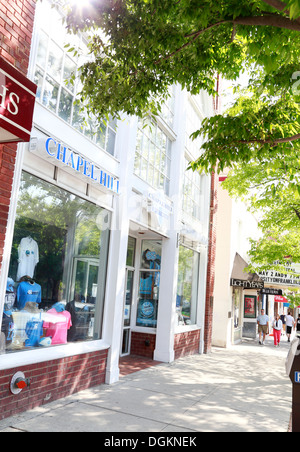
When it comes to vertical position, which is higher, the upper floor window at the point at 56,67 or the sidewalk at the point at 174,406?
the upper floor window at the point at 56,67

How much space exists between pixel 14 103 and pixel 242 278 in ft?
49.5

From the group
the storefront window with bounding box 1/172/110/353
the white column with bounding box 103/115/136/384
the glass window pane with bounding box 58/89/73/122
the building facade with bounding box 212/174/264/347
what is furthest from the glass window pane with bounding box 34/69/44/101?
the building facade with bounding box 212/174/264/347

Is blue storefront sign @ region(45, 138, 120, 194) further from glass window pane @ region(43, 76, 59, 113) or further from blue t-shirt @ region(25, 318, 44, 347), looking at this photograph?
blue t-shirt @ region(25, 318, 44, 347)

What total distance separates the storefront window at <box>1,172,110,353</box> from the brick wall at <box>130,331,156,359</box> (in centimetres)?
365

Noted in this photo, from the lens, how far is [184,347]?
474 inches

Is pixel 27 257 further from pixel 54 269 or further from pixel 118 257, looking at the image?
pixel 118 257

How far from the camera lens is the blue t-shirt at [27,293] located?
5.62m

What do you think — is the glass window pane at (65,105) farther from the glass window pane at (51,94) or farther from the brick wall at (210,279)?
the brick wall at (210,279)

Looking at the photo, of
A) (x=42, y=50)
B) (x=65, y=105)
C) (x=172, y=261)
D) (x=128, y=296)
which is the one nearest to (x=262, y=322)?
(x=172, y=261)

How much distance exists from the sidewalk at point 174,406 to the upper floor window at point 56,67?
169 inches

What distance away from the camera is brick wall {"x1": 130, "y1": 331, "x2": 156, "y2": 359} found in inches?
426

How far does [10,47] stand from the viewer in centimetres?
503

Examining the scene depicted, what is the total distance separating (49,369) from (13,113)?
378cm

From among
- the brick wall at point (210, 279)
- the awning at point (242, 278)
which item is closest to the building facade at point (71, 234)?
the brick wall at point (210, 279)
